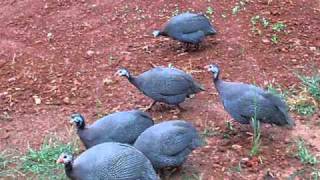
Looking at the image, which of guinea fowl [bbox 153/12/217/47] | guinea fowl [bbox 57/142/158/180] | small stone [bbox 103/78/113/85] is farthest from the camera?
guinea fowl [bbox 153/12/217/47]

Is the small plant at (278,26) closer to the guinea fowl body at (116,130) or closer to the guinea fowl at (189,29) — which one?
the guinea fowl at (189,29)

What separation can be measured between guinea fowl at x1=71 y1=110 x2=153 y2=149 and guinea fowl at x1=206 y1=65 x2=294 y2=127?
0.59m

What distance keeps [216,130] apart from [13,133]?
1.35 m

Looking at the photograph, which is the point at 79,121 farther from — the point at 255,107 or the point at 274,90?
the point at 274,90

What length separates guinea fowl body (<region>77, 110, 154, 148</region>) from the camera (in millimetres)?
3949

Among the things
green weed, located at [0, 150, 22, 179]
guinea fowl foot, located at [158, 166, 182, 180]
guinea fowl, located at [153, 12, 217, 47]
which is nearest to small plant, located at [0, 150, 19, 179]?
green weed, located at [0, 150, 22, 179]

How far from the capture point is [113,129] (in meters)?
3.96

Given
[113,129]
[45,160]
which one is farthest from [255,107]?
[45,160]

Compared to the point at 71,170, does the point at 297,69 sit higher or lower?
lower

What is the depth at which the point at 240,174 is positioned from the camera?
3.90m

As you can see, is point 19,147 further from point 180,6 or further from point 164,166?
point 180,6

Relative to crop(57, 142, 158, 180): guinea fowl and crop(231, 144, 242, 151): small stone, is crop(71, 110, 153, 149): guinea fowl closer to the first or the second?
crop(57, 142, 158, 180): guinea fowl

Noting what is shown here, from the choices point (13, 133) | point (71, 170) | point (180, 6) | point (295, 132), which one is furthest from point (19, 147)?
point (180, 6)

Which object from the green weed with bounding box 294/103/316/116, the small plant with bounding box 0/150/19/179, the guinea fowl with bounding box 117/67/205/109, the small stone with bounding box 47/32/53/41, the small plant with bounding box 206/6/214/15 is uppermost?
the guinea fowl with bounding box 117/67/205/109
